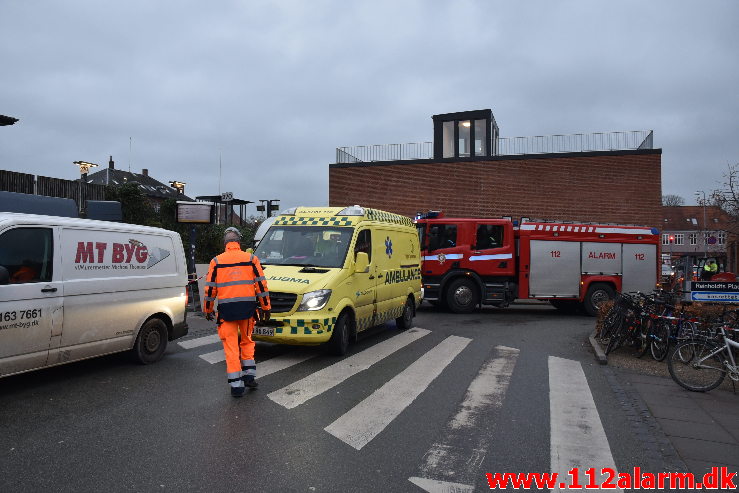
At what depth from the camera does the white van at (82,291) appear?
223 inches

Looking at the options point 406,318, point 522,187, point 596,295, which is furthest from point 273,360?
point 522,187

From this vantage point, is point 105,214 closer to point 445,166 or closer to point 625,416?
point 625,416

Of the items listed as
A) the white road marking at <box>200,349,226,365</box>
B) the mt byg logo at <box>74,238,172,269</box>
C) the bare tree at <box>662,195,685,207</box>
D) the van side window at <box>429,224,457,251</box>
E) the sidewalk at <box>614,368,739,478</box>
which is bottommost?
the sidewalk at <box>614,368,739,478</box>

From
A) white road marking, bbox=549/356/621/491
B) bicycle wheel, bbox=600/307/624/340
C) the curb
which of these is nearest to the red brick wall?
bicycle wheel, bbox=600/307/624/340

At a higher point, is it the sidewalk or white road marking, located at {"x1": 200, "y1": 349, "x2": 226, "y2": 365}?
white road marking, located at {"x1": 200, "y1": 349, "x2": 226, "y2": 365}

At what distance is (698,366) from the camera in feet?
21.9

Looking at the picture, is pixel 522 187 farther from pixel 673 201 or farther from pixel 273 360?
pixel 673 201

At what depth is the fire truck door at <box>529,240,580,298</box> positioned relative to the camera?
15.4 metres

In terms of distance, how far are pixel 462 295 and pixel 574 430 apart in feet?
33.6

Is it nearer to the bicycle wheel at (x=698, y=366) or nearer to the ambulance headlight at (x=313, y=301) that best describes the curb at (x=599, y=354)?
the bicycle wheel at (x=698, y=366)

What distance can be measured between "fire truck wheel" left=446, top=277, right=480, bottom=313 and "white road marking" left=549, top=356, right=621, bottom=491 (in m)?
7.78

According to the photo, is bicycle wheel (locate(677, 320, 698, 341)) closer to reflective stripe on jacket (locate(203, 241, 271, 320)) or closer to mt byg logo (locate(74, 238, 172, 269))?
reflective stripe on jacket (locate(203, 241, 271, 320))

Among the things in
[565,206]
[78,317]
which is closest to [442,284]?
[78,317]

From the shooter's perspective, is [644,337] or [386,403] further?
[644,337]
